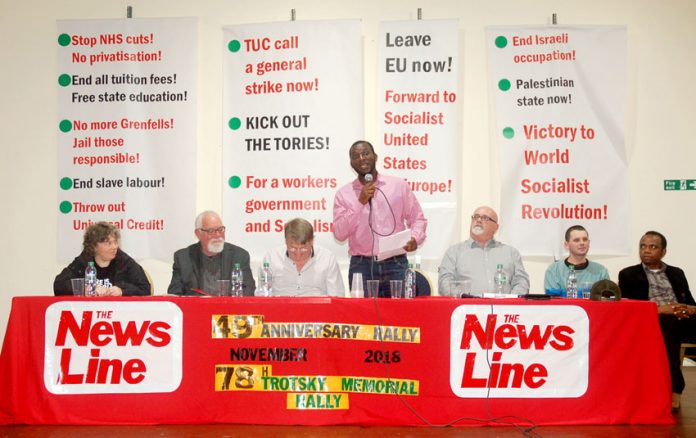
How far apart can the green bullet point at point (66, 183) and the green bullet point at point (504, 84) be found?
11.4 feet

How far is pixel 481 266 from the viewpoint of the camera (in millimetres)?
4523

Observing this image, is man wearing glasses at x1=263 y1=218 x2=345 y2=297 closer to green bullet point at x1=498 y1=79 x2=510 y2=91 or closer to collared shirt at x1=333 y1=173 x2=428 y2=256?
collared shirt at x1=333 y1=173 x2=428 y2=256

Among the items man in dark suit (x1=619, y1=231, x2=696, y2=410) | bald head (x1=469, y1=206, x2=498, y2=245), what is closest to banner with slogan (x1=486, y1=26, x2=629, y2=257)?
man in dark suit (x1=619, y1=231, x2=696, y2=410)

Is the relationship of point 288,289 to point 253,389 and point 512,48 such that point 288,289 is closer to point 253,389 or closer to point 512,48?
point 253,389

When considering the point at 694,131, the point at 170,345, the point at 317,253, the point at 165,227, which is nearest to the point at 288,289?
the point at 317,253

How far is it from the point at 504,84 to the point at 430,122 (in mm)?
665

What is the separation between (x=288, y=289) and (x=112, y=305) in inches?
40.3

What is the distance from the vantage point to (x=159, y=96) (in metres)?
5.61

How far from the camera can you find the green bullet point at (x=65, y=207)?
18.4ft

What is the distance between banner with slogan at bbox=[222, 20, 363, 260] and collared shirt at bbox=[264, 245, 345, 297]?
1.38 metres

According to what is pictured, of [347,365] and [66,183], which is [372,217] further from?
[66,183]

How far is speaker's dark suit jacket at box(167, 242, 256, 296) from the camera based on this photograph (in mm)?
4516

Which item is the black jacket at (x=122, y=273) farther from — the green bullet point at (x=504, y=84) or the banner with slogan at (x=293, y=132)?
the green bullet point at (x=504, y=84)

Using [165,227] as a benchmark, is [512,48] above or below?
above
